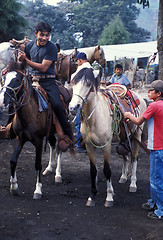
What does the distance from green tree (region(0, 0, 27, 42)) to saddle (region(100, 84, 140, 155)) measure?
1105cm

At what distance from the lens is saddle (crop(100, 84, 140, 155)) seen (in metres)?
5.74

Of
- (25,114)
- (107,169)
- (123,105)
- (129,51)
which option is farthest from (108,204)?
(129,51)

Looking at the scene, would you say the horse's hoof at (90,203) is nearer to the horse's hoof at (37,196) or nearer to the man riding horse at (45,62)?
the horse's hoof at (37,196)

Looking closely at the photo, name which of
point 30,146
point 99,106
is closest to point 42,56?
point 99,106

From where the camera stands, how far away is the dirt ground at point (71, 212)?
4.27m

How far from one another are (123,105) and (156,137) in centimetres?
139

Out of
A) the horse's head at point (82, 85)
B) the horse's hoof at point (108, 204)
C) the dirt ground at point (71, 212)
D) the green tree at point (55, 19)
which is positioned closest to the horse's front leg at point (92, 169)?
the dirt ground at point (71, 212)

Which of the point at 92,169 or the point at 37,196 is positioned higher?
the point at 92,169

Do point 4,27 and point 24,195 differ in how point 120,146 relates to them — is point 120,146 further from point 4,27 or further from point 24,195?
point 4,27

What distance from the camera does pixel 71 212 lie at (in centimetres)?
504

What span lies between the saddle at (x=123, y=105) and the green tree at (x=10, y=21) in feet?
36.3

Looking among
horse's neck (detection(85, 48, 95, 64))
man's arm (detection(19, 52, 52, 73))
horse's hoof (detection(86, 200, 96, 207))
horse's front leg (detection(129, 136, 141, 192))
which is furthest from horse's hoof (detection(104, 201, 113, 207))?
horse's neck (detection(85, 48, 95, 64))

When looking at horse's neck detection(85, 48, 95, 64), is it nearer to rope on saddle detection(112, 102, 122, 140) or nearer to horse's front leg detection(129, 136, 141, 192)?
horse's front leg detection(129, 136, 141, 192)

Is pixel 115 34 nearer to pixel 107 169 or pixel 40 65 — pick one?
pixel 40 65
